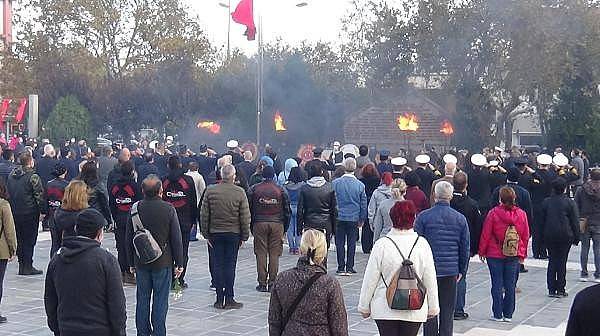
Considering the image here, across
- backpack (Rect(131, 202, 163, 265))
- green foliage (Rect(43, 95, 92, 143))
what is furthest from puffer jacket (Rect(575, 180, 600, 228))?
green foliage (Rect(43, 95, 92, 143))

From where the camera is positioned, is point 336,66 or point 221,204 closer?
point 221,204

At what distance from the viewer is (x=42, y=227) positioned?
17.5 m

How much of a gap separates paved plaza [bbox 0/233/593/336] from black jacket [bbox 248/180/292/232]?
3.42 feet

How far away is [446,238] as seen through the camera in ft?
25.7

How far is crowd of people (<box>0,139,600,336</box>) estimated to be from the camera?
5.32 m

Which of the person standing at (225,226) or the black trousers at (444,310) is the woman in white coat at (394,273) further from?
the person standing at (225,226)

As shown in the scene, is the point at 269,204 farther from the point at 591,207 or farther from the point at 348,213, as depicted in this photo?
the point at 591,207

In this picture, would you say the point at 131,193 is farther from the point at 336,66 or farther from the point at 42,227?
the point at 336,66

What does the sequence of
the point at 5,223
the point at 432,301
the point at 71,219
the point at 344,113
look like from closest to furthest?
the point at 432,301 < the point at 71,219 < the point at 5,223 < the point at 344,113

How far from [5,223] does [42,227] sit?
349 inches

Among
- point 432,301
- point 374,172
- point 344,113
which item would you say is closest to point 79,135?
point 344,113

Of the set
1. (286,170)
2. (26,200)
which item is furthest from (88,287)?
(286,170)

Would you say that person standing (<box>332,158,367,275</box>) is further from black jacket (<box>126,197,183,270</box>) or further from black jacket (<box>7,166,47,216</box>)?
black jacket (<box>126,197,183,270</box>)

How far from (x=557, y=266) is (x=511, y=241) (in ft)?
6.77
